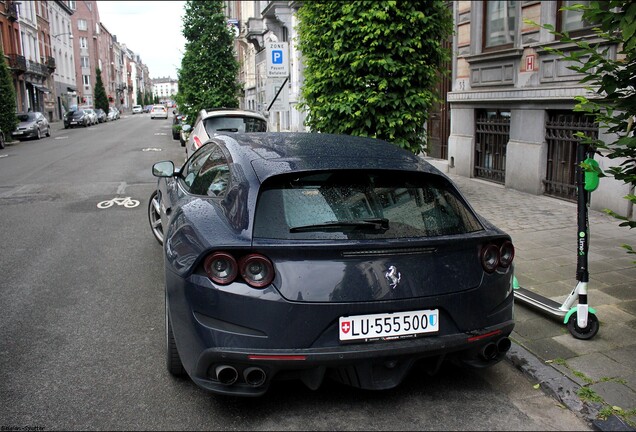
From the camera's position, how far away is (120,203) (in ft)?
34.4

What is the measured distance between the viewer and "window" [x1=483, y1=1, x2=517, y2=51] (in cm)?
1180

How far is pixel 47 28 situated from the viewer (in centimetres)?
6009

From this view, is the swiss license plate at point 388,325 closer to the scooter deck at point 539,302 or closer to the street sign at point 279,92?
the scooter deck at point 539,302

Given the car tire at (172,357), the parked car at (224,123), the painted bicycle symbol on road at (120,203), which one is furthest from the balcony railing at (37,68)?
the car tire at (172,357)

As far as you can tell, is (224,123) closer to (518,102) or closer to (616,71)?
(518,102)

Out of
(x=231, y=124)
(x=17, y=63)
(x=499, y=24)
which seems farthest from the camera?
(x=17, y=63)

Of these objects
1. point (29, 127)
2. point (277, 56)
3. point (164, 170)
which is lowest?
point (164, 170)

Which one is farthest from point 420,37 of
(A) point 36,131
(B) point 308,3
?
(A) point 36,131

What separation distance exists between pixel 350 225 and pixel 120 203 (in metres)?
8.19

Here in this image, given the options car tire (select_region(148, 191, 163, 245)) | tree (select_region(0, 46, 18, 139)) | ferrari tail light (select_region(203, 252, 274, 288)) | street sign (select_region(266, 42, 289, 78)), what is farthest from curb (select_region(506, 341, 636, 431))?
tree (select_region(0, 46, 18, 139))

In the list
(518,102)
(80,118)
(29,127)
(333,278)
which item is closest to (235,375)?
(333,278)

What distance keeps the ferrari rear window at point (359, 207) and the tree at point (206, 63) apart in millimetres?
23894

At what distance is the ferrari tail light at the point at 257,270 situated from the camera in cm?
301

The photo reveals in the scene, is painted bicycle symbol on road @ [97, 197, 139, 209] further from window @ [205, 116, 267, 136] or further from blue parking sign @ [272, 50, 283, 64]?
blue parking sign @ [272, 50, 283, 64]
